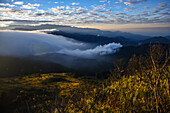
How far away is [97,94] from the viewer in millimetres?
12586

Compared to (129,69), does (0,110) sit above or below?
below

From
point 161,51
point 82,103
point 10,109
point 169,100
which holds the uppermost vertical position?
point 161,51

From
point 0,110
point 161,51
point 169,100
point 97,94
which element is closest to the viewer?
point 169,100

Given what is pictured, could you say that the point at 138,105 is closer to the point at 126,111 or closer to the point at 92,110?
the point at 126,111

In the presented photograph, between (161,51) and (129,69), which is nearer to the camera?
(161,51)

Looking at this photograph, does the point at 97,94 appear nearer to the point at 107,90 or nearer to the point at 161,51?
the point at 107,90

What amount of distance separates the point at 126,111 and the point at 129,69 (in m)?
11.6

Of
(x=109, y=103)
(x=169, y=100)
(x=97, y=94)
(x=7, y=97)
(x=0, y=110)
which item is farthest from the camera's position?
(x=7, y=97)

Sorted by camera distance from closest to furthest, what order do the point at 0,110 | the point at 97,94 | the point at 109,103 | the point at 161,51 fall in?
the point at 161,51, the point at 109,103, the point at 97,94, the point at 0,110

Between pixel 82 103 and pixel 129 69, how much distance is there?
35.2ft

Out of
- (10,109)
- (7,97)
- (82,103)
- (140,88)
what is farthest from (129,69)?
(7,97)

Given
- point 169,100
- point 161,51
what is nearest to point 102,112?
point 169,100

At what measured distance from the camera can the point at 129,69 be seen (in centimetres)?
1895

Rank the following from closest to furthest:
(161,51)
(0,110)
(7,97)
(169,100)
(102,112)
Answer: (169,100) → (161,51) → (102,112) → (0,110) → (7,97)
